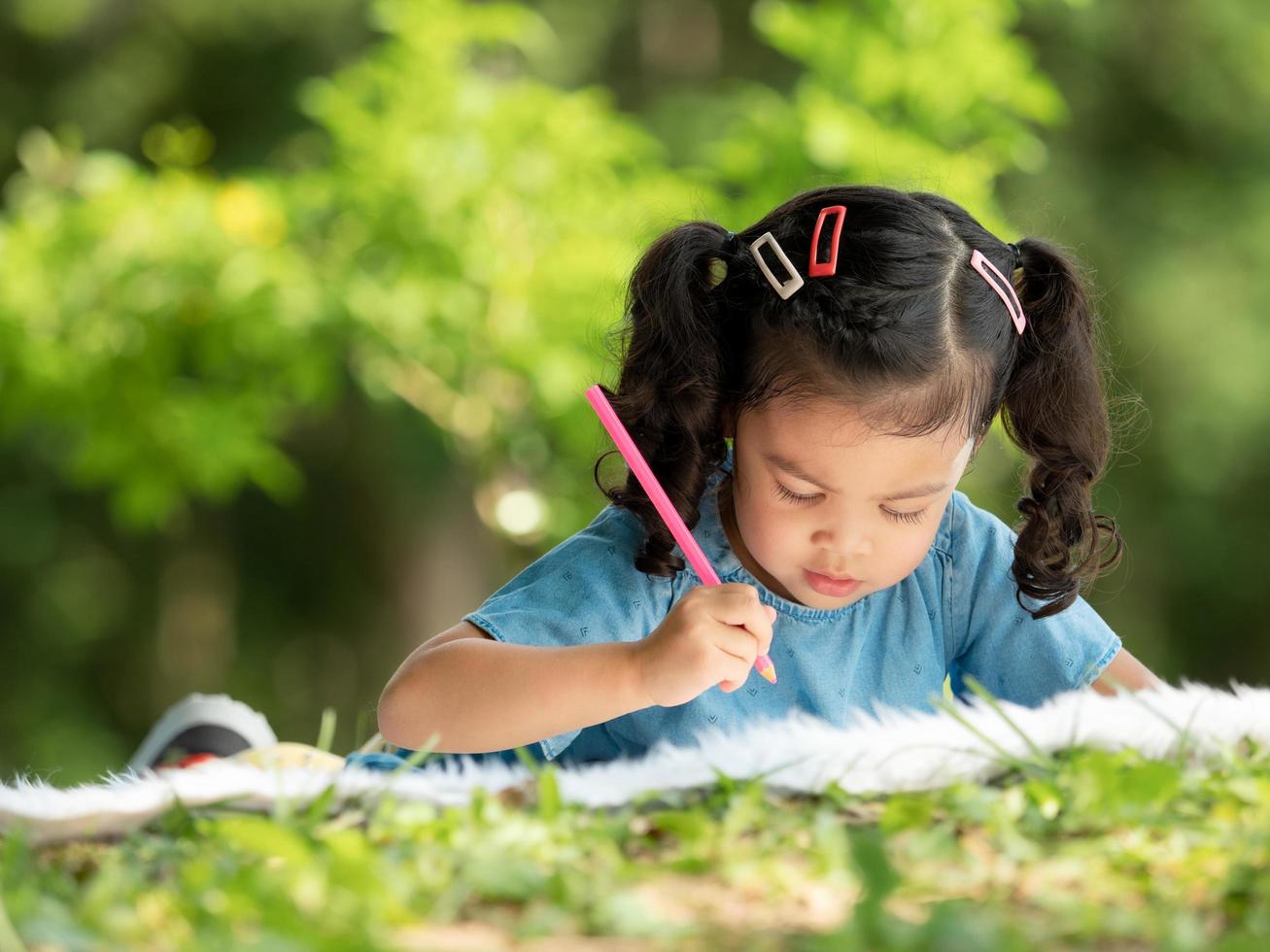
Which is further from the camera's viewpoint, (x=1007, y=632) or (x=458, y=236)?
(x=458, y=236)

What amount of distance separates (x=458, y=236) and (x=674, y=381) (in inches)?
54.4

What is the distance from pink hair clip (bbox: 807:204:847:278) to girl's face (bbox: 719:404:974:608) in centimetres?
13

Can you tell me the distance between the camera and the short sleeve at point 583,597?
118 centimetres

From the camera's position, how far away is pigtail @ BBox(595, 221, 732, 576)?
1239 millimetres

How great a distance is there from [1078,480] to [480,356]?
4.68 ft

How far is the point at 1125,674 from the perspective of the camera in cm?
132

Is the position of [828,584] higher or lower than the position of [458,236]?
lower

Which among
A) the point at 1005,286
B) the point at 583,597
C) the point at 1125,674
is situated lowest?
the point at 1125,674

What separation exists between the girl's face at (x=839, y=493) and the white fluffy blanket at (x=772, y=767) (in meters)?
0.31

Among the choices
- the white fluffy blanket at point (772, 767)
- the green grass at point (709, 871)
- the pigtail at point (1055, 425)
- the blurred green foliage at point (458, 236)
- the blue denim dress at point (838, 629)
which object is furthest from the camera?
the blurred green foliage at point (458, 236)

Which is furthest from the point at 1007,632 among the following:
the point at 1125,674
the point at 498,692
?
the point at 498,692

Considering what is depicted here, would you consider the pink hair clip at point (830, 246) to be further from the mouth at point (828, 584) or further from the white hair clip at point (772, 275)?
the mouth at point (828, 584)

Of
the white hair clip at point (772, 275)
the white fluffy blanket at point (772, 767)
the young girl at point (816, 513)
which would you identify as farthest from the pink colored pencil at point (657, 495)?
the white fluffy blanket at point (772, 767)

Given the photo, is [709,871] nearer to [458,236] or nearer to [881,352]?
[881,352]
